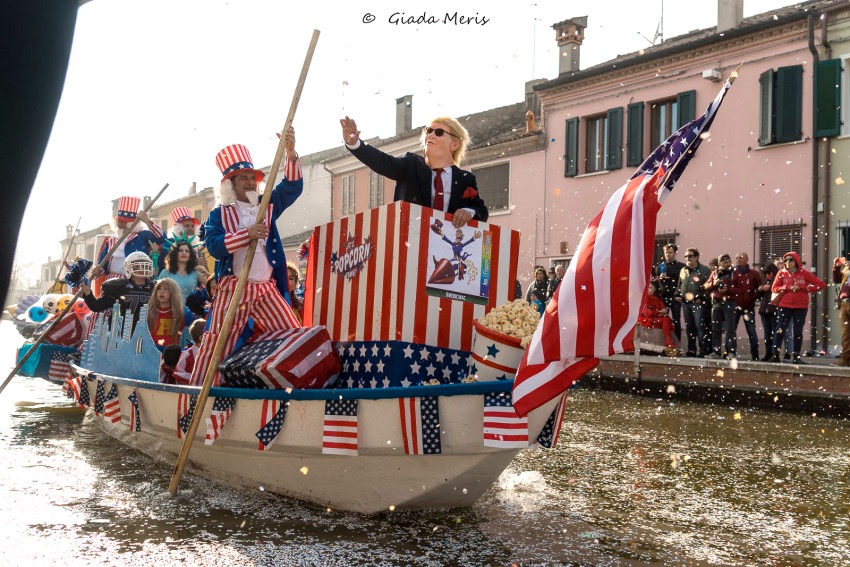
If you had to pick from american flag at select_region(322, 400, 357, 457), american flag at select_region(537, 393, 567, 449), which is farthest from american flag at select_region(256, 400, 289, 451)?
american flag at select_region(537, 393, 567, 449)

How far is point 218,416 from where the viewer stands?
16.2ft

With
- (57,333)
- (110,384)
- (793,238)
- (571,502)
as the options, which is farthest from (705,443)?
(793,238)

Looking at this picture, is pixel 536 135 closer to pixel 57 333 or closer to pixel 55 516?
pixel 57 333

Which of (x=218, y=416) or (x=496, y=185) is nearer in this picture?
(x=218, y=416)

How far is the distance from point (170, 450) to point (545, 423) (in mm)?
2961

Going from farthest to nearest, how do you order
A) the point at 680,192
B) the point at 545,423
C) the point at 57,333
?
the point at 680,192, the point at 57,333, the point at 545,423

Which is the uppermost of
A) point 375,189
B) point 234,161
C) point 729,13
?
point 729,13

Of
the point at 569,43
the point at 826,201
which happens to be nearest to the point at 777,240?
the point at 826,201

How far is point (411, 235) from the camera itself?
446 cm

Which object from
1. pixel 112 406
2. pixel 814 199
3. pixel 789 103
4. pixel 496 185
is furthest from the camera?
pixel 496 185

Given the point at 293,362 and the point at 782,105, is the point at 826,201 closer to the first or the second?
the point at 782,105

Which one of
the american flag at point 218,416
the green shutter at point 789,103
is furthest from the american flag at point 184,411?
the green shutter at point 789,103

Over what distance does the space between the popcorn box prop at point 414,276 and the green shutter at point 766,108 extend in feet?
46.5

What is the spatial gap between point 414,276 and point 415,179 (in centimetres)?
92
